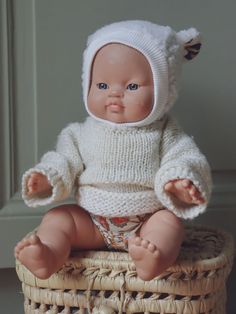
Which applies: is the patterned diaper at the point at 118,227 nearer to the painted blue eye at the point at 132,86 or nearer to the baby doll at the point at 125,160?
the baby doll at the point at 125,160

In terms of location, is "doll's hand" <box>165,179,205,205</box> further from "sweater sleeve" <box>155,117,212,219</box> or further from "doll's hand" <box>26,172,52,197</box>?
"doll's hand" <box>26,172,52,197</box>

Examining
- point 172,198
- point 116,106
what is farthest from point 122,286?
point 116,106

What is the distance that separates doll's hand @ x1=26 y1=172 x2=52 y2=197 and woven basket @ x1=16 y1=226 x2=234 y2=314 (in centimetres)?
10

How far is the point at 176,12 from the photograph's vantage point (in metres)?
1.02

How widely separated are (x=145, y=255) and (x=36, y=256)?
0.46 feet

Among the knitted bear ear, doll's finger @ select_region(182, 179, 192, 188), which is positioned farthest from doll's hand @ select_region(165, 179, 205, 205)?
the knitted bear ear

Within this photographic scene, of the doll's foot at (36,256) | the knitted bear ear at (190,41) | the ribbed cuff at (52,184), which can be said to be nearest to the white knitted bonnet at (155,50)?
the knitted bear ear at (190,41)

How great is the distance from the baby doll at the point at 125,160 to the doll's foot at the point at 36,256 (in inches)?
0.8

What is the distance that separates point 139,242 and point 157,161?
168 mm

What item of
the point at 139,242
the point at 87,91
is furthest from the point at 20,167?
the point at 139,242

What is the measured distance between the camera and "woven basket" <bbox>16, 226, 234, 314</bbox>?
777mm

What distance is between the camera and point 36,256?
0.74 meters

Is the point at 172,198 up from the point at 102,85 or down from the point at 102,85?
down

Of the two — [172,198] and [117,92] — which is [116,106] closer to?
[117,92]
